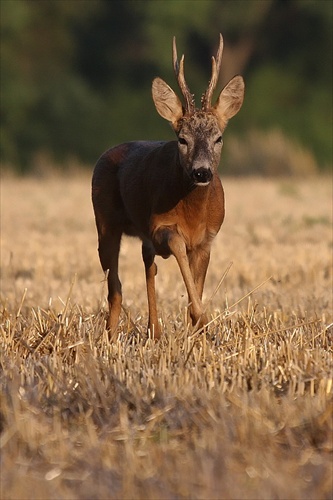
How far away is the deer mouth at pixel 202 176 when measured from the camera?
768 centimetres

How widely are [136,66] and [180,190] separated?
125 feet

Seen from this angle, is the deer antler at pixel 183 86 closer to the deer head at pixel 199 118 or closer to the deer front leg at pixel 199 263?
the deer head at pixel 199 118

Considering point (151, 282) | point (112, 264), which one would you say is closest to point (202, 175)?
point (151, 282)

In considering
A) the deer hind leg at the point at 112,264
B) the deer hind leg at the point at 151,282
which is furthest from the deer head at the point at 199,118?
the deer hind leg at the point at 112,264

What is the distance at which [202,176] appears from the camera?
768 cm

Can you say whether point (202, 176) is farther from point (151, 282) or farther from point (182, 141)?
point (151, 282)

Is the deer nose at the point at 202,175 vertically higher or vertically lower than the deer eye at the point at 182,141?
lower

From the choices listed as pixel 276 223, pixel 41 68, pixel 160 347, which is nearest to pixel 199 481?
pixel 160 347

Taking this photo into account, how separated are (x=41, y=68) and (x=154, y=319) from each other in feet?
119

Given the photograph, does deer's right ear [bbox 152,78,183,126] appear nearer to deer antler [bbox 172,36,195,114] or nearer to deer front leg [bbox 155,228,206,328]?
deer antler [bbox 172,36,195,114]

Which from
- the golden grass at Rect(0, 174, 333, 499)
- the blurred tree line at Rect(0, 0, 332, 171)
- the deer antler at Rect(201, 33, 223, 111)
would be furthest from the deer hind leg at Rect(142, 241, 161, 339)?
the blurred tree line at Rect(0, 0, 332, 171)

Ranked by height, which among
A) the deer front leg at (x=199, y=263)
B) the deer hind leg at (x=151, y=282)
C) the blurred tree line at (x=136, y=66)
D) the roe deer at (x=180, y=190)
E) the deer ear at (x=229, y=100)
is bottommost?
the blurred tree line at (x=136, y=66)

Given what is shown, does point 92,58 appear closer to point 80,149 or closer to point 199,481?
point 80,149

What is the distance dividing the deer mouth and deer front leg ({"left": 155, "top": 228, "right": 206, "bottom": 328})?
571 millimetres
